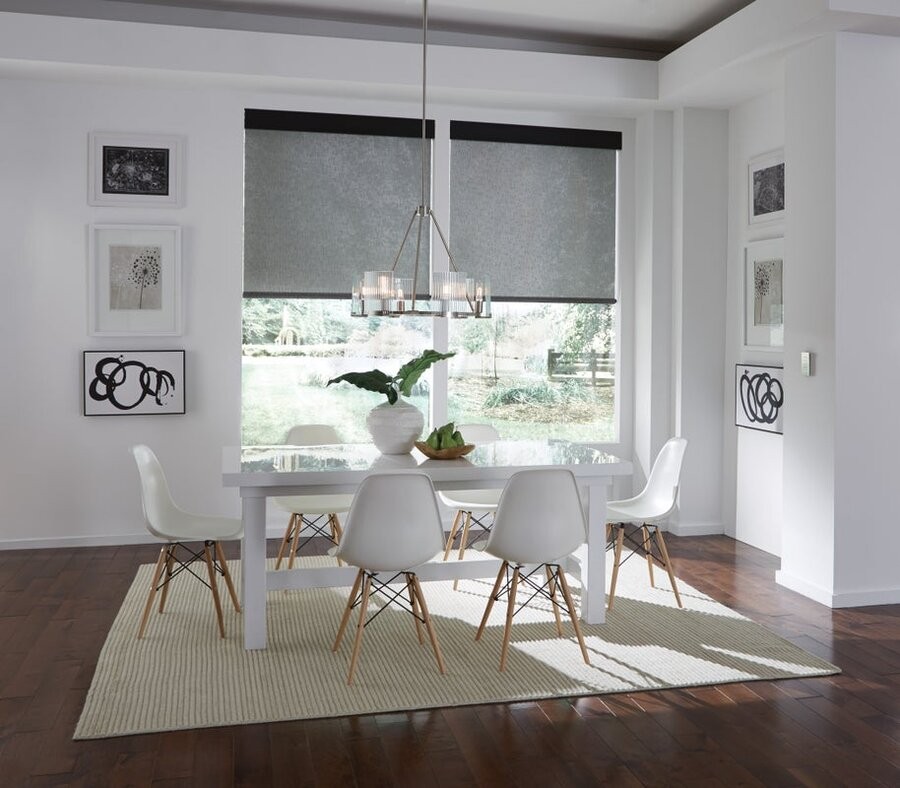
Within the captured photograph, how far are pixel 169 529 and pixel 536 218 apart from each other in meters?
Result: 3.37

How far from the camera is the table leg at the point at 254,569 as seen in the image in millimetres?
3809

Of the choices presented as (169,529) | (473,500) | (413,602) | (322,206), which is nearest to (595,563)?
(473,500)

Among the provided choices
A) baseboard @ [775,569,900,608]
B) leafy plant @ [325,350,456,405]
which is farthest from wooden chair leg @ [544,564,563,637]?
baseboard @ [775,569,900,608]

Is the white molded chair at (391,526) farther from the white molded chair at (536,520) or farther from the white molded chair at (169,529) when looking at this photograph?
the white molded chair at (169,529)

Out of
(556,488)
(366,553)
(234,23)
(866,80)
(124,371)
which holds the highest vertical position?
(234,23)

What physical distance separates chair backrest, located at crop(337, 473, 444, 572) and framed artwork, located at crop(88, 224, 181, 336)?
278 cm

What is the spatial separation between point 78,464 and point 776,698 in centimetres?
420

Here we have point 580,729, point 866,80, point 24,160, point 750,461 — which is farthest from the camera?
point 750,461

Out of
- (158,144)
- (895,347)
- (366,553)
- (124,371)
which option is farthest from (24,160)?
(895,347)

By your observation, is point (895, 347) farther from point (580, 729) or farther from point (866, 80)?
point (580, 729)

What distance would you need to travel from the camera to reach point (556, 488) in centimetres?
362

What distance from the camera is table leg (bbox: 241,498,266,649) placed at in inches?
150

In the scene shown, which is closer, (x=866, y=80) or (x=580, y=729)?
(x=580, y=729)

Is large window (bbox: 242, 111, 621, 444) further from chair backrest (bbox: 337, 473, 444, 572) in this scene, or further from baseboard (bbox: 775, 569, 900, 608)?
chair backrest (bbox: 337, 473, 444, 572)
